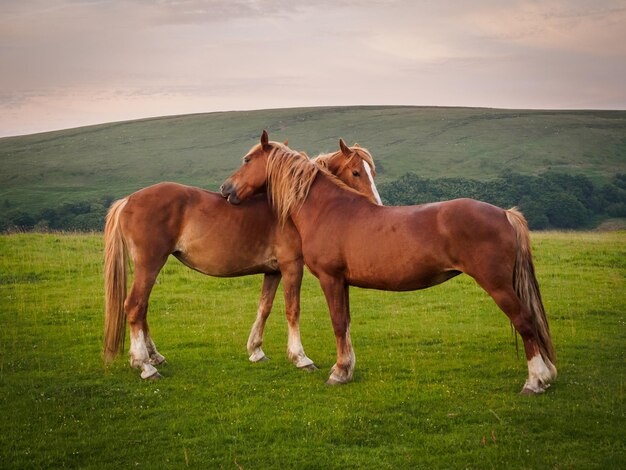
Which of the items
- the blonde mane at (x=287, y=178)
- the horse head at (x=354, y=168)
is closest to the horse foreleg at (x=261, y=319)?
the blonde mane at (x=287, y=178)

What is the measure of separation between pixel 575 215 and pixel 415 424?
149 ft

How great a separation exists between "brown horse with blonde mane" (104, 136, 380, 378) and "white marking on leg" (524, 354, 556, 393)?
109 inches

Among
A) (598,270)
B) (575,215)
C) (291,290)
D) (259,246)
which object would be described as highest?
(259,246)

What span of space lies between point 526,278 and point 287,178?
3.23 meters

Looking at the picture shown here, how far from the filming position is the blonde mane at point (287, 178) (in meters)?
7.93

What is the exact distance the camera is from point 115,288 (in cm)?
825

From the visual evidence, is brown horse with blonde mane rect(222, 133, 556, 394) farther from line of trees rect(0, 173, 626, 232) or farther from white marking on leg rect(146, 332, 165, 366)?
line of trees rect(0, 173, 626, 232)

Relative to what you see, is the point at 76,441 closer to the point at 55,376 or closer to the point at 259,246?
the point at 55,376

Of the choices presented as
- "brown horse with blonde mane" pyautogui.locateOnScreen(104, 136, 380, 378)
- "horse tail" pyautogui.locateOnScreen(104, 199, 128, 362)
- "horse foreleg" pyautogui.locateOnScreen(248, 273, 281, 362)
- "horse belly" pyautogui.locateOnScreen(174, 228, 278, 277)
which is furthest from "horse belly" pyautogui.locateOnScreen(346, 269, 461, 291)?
"horse tail" pyautogui.locateOnScreen(104, 199, 128, 362)

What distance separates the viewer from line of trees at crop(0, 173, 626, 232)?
46.3 metres

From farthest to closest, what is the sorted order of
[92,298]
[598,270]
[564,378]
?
[598,270] → [92,298] → [564,378]

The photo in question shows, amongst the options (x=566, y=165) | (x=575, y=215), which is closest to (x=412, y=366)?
(x=575, y=215)

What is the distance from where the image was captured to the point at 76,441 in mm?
5973

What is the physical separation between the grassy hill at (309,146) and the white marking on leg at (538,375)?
48090 millimetres
